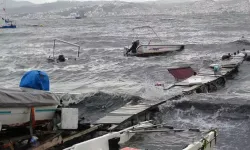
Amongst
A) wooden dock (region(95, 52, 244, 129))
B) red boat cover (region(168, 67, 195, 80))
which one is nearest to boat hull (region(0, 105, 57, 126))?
wooden dock (region(95, 52, 244, 129))

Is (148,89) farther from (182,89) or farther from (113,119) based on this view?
(113,119)

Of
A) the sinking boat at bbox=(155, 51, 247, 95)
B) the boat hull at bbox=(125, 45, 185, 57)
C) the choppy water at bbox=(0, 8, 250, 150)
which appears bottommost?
the choppy water at bbox=(0, 8, 250, 150)

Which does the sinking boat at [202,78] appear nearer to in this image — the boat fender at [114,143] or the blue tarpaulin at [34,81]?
the boat fender at [114,143]

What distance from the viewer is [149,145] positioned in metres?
11.7

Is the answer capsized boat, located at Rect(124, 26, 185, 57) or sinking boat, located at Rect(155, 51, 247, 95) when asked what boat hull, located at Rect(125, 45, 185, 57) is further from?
sinking boat, located at Rect(155, 51, 247, 95)

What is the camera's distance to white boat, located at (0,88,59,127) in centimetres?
996

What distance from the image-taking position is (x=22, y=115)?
10.4 metres

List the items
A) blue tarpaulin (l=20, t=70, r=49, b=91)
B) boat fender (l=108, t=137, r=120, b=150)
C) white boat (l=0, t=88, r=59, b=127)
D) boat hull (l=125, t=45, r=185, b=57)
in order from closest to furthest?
white boat (l=0, t=88, r=59, b=127)
boat fender (l=108, t=137, r=120, b=150)
blue tarpaulin (l=20, t=70, r=49, b=91)
boat hull (l=125, t=45, r=185, b=57)

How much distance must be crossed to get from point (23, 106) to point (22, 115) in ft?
1.06

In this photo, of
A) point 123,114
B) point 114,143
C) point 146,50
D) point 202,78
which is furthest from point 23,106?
point 146,50

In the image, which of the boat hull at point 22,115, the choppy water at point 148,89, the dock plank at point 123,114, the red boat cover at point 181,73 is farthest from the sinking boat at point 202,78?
the boat hull at point 22,115

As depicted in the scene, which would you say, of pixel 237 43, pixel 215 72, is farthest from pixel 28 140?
pixel 237 43

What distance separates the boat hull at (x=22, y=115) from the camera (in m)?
9.98

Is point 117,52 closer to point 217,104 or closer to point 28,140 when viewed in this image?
point 217,104
